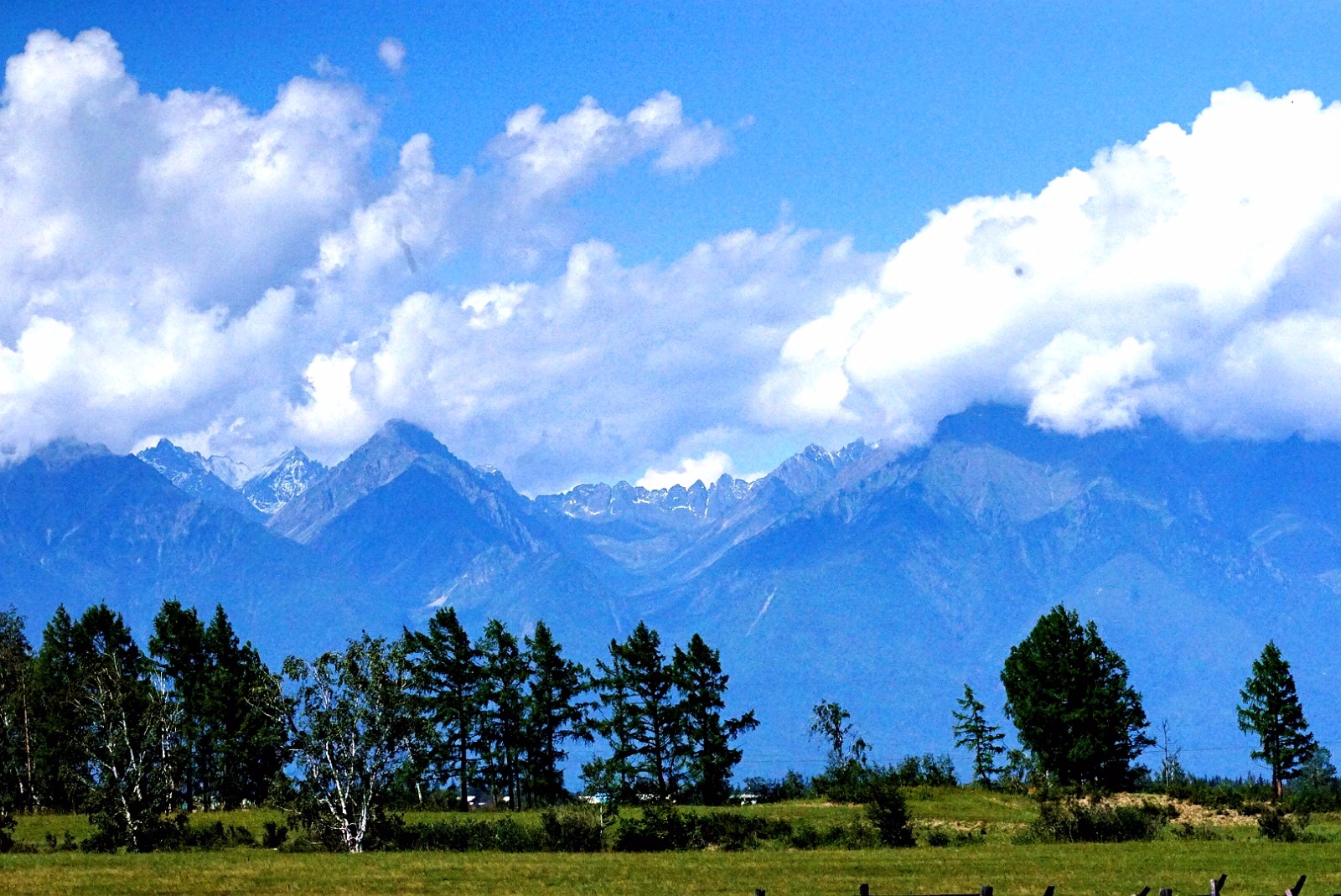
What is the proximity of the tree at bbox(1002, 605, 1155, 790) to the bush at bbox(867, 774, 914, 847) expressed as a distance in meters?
40.2

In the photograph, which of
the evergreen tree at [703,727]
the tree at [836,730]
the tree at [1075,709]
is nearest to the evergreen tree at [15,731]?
the evergreen tree at [703,727]

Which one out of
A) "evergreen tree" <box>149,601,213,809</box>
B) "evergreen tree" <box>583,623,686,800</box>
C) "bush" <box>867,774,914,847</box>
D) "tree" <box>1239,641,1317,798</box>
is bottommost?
"bush" <box>867,774,914,847</box>

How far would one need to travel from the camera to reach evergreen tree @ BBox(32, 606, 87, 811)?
104 m

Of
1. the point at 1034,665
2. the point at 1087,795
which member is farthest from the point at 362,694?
the point at 1034,665

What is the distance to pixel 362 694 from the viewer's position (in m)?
73.4

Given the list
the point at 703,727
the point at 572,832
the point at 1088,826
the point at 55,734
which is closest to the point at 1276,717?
the point at 703,727

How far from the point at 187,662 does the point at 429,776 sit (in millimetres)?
23579

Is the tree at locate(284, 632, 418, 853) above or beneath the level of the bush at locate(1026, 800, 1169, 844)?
above

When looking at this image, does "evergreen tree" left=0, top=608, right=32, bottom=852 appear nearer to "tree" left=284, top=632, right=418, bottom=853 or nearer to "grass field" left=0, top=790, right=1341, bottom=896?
"grass field" left=0, top=790, right=1341, bottom=896

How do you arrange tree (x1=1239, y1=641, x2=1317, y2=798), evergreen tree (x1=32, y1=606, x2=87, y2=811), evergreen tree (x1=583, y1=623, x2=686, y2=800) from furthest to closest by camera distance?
tree (x1=1239, y1=641, x2=1317, y2=798)
evergreen tree (x1=583, y1=623, x2=686, y2=800)
evergreen tree (x1=32, y1=606, x2=87, y2=811)

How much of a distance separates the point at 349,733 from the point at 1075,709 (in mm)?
64394

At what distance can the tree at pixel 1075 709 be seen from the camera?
114 metres

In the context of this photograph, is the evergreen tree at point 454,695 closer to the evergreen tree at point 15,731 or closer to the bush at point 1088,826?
the evergreen tree at point 15,731

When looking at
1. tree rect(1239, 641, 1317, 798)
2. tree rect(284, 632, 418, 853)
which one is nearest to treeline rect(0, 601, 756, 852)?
tree rect(284, 632, 418, 853)
